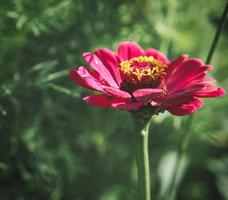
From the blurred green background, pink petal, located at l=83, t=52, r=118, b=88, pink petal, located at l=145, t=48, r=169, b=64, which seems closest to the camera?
pink petal, located at l=83, t=52, r=118, b=88

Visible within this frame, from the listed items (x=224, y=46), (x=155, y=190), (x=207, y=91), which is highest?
(x=207, y=91)

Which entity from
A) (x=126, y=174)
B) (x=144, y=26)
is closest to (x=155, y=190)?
(x=126, y=174)

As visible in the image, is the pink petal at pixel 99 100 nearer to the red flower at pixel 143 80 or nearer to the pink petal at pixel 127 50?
the red flower at pixel 143 80

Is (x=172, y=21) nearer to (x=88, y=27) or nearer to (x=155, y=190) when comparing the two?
(x=88, y=27)

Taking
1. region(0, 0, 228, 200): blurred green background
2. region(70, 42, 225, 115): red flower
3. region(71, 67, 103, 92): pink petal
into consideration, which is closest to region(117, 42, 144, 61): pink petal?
region(70, 42, 225, 115): red flower

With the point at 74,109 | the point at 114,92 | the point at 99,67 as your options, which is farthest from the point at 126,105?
the point at 74,109

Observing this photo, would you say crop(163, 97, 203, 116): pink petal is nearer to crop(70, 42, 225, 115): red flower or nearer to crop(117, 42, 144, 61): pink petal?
Answer: crop(70, 42, 225, 115): red flower
